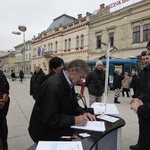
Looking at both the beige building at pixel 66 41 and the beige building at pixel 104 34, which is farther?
the beige building at pixel 66 41

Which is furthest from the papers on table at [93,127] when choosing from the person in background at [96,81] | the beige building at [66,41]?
the beige building at [66,41]

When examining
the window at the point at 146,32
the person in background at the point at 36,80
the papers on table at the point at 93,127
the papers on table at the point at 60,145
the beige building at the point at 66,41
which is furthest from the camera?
the beige building at the point at 66,41

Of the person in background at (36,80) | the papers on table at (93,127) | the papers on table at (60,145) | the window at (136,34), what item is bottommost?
the papers on table at (93,127)

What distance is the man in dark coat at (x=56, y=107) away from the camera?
182cm

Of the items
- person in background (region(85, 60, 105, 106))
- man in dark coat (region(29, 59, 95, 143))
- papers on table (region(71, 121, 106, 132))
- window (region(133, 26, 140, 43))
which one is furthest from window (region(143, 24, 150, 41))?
man in dark coat (region(29, 59, 95, 143))

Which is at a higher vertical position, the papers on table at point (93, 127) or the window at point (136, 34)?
the window at point (136, 34)

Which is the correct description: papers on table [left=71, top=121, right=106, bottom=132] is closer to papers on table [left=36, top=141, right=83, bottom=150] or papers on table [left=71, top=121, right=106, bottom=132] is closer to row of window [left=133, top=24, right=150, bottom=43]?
papers on table [left=36, top=141, right=83, bottom=150]

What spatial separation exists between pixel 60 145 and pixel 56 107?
0.39 metres

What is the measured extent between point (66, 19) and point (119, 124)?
122ft

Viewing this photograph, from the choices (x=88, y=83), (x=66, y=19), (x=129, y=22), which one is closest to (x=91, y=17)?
(x=129, y=22)

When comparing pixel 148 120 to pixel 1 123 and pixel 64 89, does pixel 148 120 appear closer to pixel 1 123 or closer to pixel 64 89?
pixel 64 89

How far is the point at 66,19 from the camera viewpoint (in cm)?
3738

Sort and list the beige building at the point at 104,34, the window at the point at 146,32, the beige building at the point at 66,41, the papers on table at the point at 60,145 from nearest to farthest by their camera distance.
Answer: the papers on table at the point at 60,145 < the window at the point at 146,32 < the beige building at the point at 104,34 < the beige building at the point at 66,41

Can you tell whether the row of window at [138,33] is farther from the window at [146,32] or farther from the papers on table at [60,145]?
the papers on table at [60,145]
